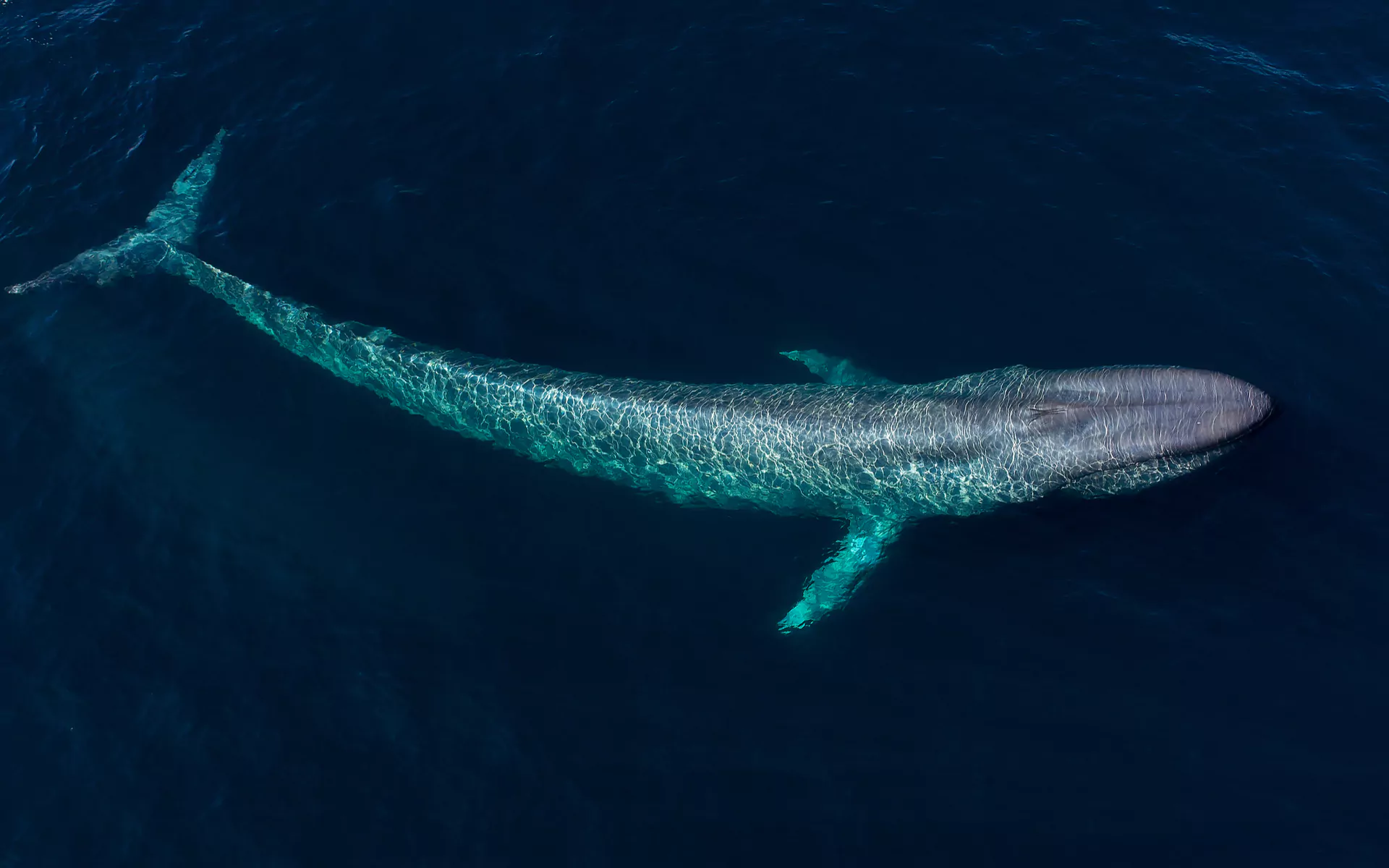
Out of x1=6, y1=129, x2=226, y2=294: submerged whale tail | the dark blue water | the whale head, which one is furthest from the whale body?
x1=6, y1=129, x2=226, y2=294: submerged whale tail

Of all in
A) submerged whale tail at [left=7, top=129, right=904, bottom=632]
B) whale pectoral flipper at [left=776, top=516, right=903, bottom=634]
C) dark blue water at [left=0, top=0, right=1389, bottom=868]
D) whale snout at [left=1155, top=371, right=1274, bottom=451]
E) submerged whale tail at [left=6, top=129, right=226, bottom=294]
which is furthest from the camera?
submerged whale tail at [left=6, top=129, right=226, bottom=294]

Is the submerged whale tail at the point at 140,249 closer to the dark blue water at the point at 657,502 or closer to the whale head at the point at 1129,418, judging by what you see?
the dark blue water at the point at 657,502

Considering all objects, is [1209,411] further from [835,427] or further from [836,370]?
[836,370]

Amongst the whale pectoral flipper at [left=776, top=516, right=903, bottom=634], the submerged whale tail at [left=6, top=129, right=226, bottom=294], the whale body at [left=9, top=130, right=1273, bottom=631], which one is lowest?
the whale pectoral flipper at [left=776, top=516, right=903, bottom=634]

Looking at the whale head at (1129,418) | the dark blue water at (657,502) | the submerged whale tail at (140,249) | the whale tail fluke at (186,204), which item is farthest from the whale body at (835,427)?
the whale tail fluke at (186,204)

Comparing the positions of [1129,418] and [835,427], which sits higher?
[1129,418]


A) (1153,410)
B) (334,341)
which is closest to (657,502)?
(334,341)

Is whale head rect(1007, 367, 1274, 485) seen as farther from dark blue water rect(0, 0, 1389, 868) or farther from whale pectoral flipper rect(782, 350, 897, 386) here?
whale pectoral flipper rect(782, 350, 897, 386)
